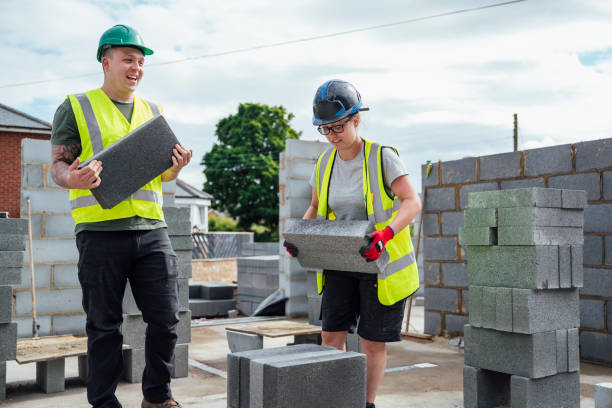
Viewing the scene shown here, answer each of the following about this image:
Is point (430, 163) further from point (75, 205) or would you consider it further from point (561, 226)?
point (75, 205)

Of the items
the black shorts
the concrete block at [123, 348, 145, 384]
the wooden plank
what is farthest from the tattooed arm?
the wooden plank

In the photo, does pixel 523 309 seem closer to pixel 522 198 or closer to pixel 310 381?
pixel 522 198

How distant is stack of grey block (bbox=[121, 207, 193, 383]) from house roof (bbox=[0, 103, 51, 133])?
16302 millimetres

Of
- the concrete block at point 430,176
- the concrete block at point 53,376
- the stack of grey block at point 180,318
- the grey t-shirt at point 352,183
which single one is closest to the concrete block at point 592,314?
the concrete block at point 430,176

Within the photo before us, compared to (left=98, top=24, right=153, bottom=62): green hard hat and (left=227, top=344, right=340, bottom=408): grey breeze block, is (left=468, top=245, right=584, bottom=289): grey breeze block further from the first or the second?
(left=98, top=24, right=153, bottom=62): green hard hat

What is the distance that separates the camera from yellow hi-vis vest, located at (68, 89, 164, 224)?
2668mm

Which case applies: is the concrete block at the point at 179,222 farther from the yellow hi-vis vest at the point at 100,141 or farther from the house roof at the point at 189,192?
the house roof at the point at 189,192

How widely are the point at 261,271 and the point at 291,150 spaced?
7.63 ft

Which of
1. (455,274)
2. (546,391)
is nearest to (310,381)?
(546,391)

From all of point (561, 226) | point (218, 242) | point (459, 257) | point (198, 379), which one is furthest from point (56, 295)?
point (218, 242)

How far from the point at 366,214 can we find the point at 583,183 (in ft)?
10.7

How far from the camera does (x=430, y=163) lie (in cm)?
671

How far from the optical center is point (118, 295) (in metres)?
2.73

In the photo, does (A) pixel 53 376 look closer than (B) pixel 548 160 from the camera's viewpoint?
Yes
